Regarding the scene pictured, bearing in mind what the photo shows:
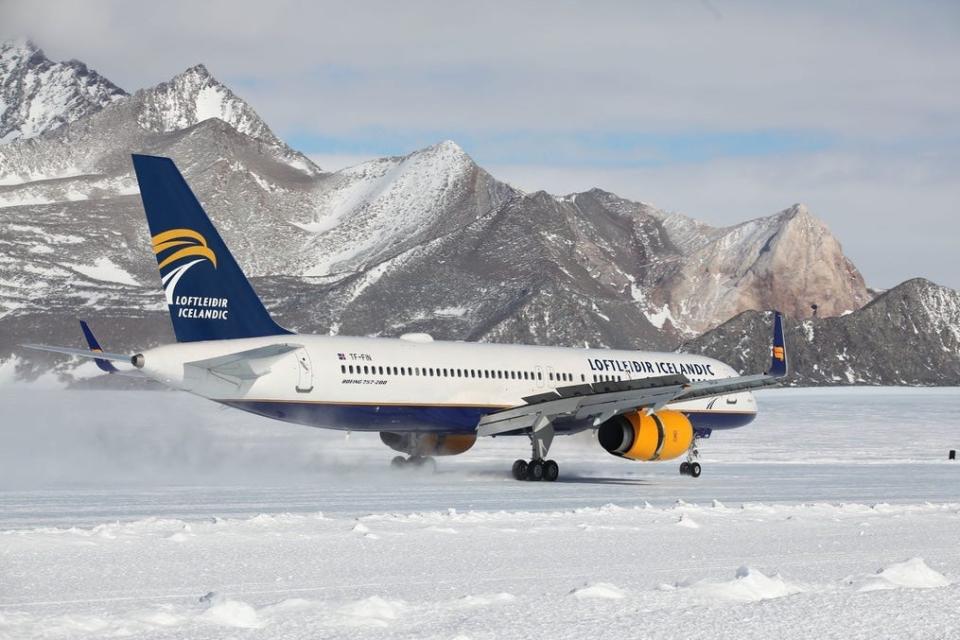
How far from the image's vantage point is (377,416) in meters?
28.5

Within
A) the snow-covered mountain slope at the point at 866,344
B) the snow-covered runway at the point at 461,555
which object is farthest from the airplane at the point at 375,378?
the snow-covered mountain slope at the point at 866,344

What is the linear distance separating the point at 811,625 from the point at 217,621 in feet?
13.7

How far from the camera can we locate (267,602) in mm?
9844

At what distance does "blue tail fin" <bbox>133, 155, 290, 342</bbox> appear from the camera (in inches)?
1032

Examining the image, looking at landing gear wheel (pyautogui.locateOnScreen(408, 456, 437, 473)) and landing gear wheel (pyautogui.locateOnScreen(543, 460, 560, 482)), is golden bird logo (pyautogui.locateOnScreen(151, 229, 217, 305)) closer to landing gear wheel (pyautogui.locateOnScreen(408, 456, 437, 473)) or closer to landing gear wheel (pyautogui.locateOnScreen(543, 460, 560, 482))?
landing gear wheel (pyautogui.locateOnScreen(408, 456, 437, 473))

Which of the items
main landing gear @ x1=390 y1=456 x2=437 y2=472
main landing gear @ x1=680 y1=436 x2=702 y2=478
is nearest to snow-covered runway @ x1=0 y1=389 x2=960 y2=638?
main landing gear @ x1=680 y1=436 x2=702 y2=478

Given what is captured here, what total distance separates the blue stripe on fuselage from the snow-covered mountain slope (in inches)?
5090

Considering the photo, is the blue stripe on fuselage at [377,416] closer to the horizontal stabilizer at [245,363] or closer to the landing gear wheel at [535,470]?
the horizontal stabilizer at [245,363]

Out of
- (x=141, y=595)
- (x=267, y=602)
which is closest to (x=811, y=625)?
(x=267, y=602)

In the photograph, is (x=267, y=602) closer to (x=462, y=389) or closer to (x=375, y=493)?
(x=375, y=493)

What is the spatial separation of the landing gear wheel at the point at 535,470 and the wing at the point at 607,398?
143cm

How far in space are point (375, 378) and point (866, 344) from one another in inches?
5908

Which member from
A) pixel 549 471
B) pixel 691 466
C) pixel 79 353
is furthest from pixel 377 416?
pixel 691 466

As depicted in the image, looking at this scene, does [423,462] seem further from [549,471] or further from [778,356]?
[778,356]
